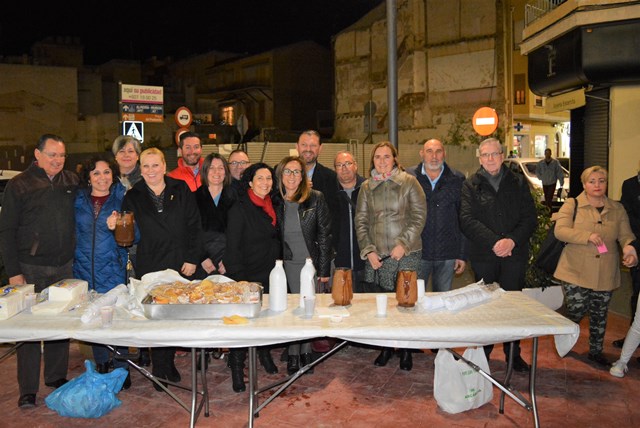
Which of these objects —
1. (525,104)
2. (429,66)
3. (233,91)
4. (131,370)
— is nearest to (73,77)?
(233,91)

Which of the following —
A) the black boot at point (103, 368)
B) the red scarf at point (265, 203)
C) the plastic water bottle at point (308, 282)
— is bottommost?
the black boot at point (103, 368)

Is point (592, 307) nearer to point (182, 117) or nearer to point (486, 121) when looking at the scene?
point (182, 117)

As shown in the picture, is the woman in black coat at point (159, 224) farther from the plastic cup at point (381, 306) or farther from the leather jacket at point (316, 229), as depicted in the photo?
the plastic cup at point (381, 306)

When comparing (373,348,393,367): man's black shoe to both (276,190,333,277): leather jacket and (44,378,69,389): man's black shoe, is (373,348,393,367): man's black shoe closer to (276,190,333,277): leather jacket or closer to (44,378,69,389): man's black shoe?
(276,190,333,277): leather jacket

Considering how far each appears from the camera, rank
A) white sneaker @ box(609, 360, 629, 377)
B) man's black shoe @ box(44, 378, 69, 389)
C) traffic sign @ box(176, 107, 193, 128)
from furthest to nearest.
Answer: traffic sign @ box(176, 107, 193, 128)
white sneaker @ box(609, 360, 629, 377)
man's black shoe @ box(44, 378, 69, 389)

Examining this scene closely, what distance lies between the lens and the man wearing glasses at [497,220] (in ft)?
17.1

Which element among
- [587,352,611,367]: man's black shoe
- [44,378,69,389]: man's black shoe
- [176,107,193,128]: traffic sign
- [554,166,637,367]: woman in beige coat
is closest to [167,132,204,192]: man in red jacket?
[44,378,69,389]: man's black shoe

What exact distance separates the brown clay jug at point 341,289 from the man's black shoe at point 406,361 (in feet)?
4.41

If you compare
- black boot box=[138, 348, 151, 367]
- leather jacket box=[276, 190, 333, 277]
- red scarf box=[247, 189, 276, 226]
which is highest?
red scarf box=[247, 189, 276, 226]

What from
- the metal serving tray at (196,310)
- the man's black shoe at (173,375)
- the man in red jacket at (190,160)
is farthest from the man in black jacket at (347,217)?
the metal serving tray at (196,310)

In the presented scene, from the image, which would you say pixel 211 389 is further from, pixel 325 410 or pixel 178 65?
pixel 178 65

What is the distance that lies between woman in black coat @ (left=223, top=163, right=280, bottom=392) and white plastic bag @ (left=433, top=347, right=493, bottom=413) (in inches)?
62.1

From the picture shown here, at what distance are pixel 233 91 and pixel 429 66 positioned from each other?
1327cm

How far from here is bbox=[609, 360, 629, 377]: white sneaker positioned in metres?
4.98
